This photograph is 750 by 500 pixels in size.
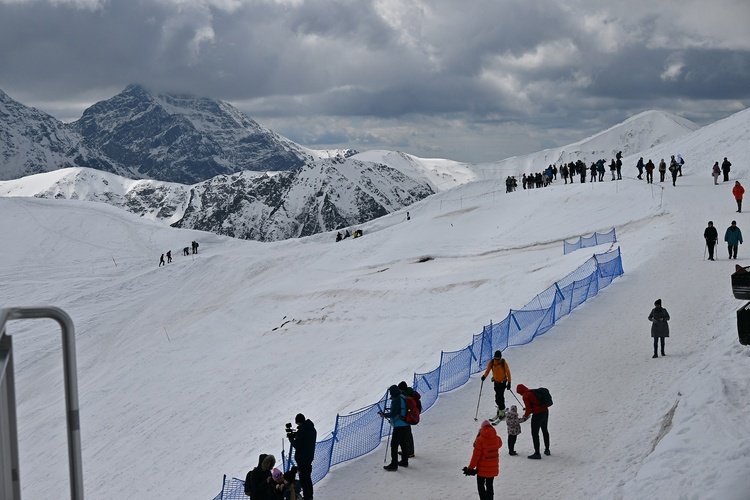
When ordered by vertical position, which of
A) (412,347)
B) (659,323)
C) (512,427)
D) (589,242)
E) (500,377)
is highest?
(589,242)

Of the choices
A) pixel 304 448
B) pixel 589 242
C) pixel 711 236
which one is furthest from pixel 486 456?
pixel 589 242

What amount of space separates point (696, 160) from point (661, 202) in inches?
756

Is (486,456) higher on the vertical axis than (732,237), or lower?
lower

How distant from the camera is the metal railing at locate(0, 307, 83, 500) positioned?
416 cm

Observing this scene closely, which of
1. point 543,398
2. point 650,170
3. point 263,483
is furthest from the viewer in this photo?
point 650,170

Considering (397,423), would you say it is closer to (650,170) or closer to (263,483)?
(263,483)

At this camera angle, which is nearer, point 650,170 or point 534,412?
point 534,412

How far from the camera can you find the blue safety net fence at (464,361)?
53.4ft

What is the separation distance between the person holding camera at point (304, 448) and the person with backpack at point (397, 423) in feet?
5.68

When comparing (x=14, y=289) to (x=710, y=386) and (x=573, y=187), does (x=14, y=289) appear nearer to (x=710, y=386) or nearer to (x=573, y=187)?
(x=573, y=187)

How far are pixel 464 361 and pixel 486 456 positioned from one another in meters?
8.25

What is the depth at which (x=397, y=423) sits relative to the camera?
14609 mm

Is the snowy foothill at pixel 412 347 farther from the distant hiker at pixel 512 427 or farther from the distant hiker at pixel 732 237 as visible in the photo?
the distant hiker at pixel 732 237

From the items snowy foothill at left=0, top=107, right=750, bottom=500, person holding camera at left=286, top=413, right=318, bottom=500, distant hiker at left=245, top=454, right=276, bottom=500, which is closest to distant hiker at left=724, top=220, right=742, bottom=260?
snowy foothill at left=0, top=107, right=750, bottom=500
